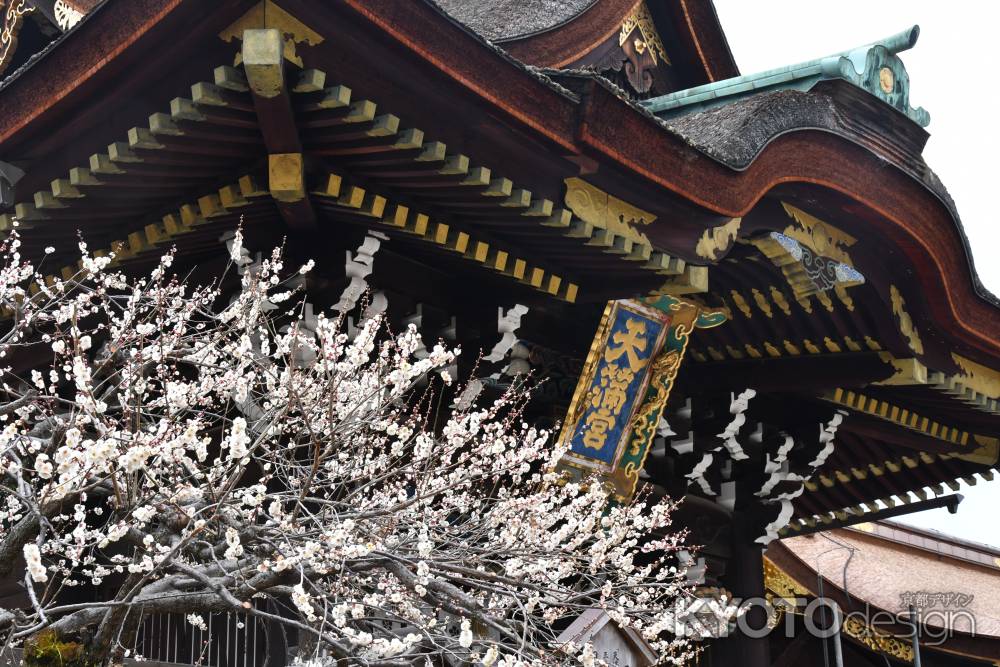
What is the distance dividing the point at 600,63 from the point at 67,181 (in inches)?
213

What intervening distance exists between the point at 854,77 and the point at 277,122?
12.7 ft

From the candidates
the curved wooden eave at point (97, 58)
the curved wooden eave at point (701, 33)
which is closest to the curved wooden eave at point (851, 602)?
the curved wooden eave at point (701, 33)

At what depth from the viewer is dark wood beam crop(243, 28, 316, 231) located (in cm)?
463

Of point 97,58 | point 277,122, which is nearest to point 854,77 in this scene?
point 277,122

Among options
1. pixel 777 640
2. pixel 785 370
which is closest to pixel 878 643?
pixel 777 640

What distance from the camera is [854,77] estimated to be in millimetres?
7102

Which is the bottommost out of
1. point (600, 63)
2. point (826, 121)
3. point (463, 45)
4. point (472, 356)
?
point (472, 356)

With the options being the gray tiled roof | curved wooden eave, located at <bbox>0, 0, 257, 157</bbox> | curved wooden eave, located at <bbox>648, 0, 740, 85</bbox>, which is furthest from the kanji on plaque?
curved wooden eave, located at <bbox>648, 0, 740, 85</bbox>

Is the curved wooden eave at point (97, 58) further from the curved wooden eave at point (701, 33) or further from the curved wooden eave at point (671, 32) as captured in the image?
the curved wooden eave at point (701, 33)

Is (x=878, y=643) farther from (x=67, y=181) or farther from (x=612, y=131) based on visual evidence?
(x=67, y=181)

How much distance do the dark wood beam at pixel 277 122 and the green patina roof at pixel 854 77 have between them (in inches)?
124

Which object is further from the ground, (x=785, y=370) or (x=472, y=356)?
(x=785, y=370)

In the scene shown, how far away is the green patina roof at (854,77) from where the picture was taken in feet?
23.1

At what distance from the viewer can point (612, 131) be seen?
5891 millimetres
